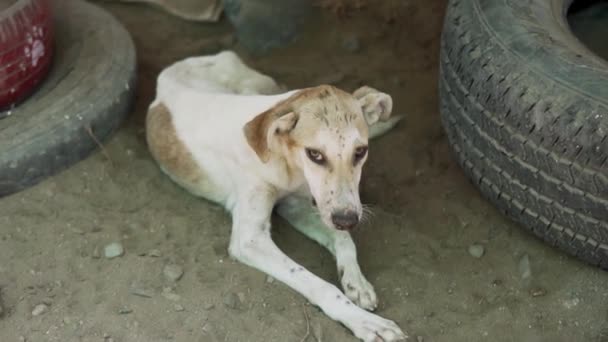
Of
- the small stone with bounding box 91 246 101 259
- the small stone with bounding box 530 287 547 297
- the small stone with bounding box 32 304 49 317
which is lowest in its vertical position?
the small stone with bounding box 91 246 101 259

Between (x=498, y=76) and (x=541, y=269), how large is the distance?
0.95 meters

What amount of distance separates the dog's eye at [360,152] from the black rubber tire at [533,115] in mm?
581

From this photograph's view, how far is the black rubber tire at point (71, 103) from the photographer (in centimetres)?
389

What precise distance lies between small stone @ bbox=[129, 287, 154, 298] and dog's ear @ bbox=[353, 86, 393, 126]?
127cm

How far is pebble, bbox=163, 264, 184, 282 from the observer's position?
3.51 meters

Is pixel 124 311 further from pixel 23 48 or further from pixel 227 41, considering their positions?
pixel 227 41

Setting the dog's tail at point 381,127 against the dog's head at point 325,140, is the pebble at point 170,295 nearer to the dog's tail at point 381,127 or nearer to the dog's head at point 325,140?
the dog's head at point 325,140

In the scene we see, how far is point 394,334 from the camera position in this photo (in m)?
3.13

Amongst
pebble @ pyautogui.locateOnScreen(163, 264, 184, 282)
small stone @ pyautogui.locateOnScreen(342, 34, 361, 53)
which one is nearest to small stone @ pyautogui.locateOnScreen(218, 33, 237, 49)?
small stone @ pyautogui.locateOnScreen(342, 34, 361, 53)

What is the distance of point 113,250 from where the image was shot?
3.67m

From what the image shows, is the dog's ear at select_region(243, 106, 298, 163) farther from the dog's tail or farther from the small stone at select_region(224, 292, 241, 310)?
the dog's tail

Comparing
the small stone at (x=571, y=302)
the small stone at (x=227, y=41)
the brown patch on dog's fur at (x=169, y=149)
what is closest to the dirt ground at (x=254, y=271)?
the small stone at (x=571, y=302)

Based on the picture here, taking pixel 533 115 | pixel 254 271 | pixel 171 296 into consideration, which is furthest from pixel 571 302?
pixel 171 296

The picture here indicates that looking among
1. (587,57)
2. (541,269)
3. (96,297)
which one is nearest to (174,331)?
(96,297)
